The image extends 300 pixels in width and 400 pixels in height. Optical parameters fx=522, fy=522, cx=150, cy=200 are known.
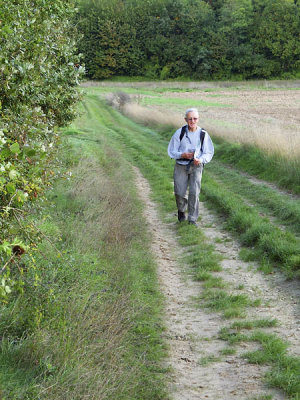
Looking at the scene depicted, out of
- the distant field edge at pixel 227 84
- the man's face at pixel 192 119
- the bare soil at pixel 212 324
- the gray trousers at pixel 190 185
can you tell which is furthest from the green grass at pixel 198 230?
the distant field edge at pixel 227 84

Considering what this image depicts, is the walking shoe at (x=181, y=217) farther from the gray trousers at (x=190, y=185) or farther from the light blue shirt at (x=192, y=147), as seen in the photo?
the light blue shirt at (x=192, y=147)

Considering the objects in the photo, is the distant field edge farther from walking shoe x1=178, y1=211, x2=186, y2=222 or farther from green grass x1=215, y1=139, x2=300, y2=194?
walking shoe x1=178, y1=211, x2=186, y2=222

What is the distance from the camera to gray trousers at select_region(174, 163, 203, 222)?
1003cm

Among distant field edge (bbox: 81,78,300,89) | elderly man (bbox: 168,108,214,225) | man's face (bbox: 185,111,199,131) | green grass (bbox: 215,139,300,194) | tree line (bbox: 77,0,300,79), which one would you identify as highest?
tree line (bbox: 77,0,300,79)

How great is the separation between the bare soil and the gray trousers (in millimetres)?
808

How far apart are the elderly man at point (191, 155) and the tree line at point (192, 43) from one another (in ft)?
284

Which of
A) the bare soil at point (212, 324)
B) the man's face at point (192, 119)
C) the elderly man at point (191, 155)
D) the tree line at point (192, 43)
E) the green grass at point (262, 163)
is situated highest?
the tree line at point (192, 43)

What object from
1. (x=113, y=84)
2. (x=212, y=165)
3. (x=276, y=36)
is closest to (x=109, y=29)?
(x=113, y=84)

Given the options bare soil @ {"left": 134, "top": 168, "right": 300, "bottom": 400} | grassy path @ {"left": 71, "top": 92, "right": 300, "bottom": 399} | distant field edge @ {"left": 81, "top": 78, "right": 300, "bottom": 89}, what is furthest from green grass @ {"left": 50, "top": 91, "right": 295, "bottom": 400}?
distant field edge @ {"left": 81, "top": 78, "right": 300, "bottom": 89}

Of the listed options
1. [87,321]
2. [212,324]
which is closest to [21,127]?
[87,321]

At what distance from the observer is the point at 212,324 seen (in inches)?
236

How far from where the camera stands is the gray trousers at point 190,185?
10031mm

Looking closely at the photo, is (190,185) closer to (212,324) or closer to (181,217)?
(181,217)

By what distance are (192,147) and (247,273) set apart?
3.19 meters
